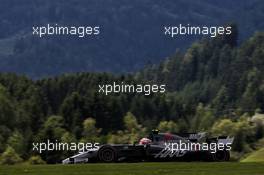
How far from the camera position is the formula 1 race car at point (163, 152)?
37.4 meters

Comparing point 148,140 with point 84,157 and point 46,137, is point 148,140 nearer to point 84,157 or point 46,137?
point 84,157

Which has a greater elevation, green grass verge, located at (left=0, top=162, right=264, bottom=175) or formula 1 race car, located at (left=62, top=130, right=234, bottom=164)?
formula 1 race car, located at (left=62, top=130, right=234, bottom=164)

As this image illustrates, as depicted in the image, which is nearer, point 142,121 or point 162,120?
point 142,121

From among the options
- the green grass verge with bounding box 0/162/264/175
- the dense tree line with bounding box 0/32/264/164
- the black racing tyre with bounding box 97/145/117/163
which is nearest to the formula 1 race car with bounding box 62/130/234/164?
the black racing tyre with bounding box 97/145/117/163

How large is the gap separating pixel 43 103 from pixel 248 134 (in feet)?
107

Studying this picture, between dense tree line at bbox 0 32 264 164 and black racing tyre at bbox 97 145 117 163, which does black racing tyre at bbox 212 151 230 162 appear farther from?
dense tree line at bbox 0 32 264 164

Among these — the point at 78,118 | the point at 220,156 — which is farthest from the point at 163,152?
the point at 78,118

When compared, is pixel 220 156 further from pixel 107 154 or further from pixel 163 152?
pixel 107 154

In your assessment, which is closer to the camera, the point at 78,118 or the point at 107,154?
the point at 107,154

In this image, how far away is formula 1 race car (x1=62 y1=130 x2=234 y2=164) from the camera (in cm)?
3738

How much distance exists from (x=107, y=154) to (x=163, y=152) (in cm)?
264

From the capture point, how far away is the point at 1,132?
8875 centimetres

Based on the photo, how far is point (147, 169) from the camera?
30422 millimetres

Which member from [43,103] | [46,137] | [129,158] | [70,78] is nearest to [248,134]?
[46,137]
